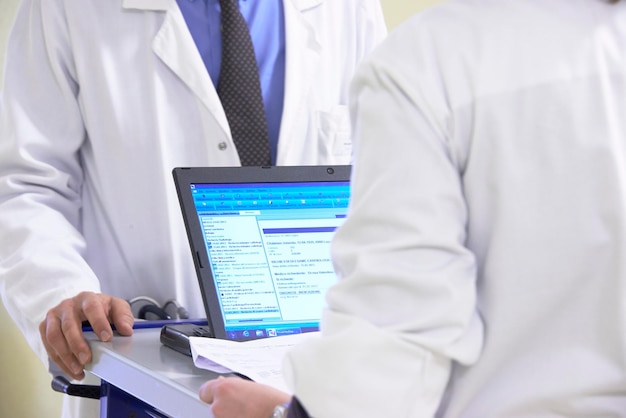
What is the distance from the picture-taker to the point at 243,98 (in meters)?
1.43

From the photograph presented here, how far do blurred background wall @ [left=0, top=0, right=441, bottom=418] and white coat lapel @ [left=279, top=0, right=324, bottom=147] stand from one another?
1.29m

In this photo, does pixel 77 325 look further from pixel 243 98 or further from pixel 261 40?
pixel 261 40

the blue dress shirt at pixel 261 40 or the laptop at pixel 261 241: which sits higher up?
the blue dress shirt at pixel 261 40

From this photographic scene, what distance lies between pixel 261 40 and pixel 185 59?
148 mm

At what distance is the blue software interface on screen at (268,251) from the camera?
111 centimetres

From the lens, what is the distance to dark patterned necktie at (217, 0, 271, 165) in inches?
56.3

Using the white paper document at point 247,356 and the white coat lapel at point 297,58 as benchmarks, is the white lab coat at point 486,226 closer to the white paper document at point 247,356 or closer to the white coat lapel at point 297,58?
the white paper document at point 247,356

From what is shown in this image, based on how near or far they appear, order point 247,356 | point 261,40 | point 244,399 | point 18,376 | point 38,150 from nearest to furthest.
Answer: point 244,399 → point 247,356 → point 38,150 → point 261,40 → point 18,376

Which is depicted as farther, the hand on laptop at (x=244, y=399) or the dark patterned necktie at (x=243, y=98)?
the dark patterned necktie at (x=243, y=98)

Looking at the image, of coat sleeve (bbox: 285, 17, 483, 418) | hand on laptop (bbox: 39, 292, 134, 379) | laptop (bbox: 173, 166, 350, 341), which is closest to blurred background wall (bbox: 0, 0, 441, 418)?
hand on laptop (bbox: 39, 292, 134, 379)

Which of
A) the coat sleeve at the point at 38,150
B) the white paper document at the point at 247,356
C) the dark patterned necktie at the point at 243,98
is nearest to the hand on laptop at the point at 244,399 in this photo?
the white paper document at the point at 247,356

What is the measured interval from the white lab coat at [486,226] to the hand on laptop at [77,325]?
486 mm

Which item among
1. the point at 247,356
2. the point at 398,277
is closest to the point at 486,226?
Answer: the point at 398,277

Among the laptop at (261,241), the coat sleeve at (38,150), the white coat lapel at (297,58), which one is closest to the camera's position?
the laptop at (261,241)
